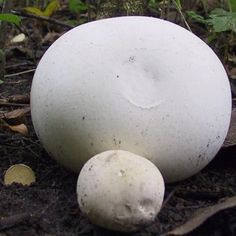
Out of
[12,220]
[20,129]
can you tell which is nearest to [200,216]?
[12,220]

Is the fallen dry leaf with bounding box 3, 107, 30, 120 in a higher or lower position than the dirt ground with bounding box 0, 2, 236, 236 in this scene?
lower

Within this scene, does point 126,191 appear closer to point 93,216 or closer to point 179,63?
point 93,216

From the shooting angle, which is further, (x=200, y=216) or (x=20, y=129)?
(x=20, y=129)

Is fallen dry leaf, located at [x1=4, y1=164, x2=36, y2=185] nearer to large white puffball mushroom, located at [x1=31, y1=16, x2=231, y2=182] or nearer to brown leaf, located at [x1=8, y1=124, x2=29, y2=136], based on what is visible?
large white puffball mushroom, located at [x1=31, y1=16, x2=231, y2=182]

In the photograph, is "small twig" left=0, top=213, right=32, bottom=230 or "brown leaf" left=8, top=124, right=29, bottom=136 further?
"brown leaf" left=8, top=124, right=29, bottom=136

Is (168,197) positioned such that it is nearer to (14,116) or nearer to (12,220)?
(12,220)

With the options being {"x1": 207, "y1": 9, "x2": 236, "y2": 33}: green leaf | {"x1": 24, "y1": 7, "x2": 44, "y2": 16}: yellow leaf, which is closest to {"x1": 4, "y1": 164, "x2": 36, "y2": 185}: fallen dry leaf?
{"x1": 207, "y1": 9, "x2": 236, "y2": 33}: green leaf
